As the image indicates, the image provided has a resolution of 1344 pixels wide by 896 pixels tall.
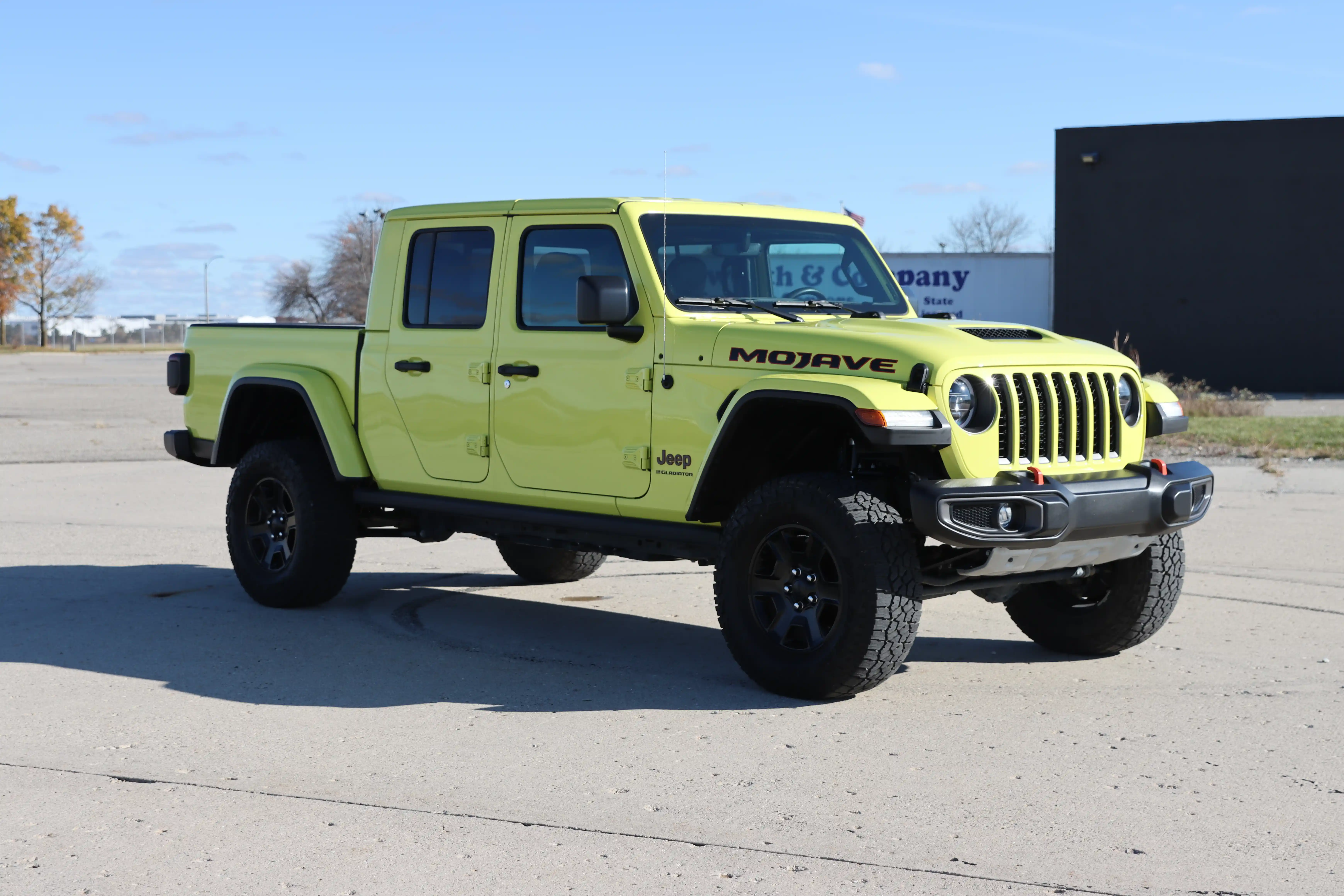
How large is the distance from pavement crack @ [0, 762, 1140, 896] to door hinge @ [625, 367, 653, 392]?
2.34m

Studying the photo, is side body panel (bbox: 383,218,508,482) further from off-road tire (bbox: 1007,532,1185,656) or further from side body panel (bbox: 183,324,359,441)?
off-road tire (bbox: 1007,532,1185,656)

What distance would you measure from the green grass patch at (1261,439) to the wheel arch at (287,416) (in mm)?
10001

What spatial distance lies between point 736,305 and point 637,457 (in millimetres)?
820

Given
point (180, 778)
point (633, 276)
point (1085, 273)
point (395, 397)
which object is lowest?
point (180, 778)

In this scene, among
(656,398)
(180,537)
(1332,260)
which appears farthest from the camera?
(1332,260)

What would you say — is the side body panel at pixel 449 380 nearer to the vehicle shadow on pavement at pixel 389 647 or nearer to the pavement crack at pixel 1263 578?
the vehicle shadow on pavement at pixel 389 647

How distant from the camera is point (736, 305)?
21.3 feet

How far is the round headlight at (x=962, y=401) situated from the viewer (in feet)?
18.5

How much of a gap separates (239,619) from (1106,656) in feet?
14.6

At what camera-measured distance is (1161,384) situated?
6.63m

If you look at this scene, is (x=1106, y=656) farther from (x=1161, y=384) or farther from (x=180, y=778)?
(x=180, y=778)

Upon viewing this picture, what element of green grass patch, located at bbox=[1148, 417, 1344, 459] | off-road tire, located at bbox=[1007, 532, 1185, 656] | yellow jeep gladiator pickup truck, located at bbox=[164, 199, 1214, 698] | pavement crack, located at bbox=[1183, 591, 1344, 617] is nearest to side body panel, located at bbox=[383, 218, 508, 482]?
yellow jeep gladiator pickup truck, located at bbox=[164, 199, 1214, 698]

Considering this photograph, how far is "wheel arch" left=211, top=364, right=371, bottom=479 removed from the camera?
25.3 feet

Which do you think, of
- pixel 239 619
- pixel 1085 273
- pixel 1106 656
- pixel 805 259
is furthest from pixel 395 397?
pixel 1085 273
